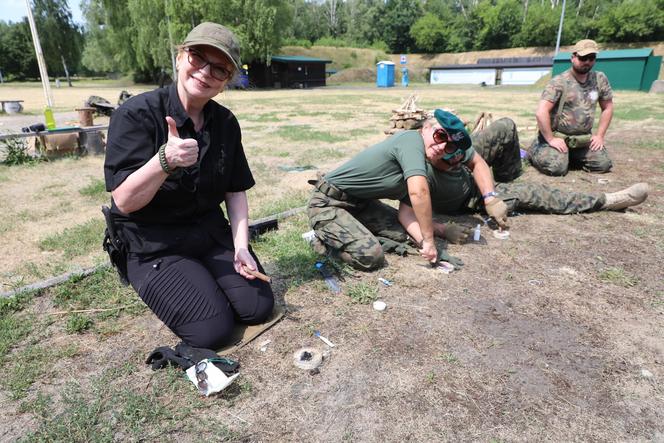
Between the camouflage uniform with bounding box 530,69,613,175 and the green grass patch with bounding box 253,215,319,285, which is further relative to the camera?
the camouflage uniform with bounding box 530,69,613,175

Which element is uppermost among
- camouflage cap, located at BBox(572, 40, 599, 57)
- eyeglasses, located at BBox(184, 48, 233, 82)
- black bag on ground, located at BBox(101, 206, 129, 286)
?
camouflage cap, located at BBox(572, 40, 599, 57)

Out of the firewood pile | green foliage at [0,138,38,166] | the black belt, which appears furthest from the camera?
the firewood pile

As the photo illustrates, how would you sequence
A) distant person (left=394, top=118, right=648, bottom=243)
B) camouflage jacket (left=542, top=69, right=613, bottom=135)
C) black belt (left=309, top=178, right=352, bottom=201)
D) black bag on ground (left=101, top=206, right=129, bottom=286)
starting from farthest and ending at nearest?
camouflage jacket (left=542, top=69, right=613, bottom=135) < distant person (left=394, top=118, right=648, bottom=243) < black belt (left=309, top=178, right=352, bottom=201) < black bag on ground (left=101, top=206, right=129, bottom=286)

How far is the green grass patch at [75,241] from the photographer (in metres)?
4.08

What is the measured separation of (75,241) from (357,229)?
2886 millimetres

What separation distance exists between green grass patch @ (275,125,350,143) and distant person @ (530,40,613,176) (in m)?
4.77

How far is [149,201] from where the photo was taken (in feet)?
7.80

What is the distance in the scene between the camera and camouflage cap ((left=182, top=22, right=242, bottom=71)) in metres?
2.26

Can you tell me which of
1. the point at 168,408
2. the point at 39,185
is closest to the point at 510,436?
the point at 168,408

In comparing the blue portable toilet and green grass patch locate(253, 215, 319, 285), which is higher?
the blue portable toilet

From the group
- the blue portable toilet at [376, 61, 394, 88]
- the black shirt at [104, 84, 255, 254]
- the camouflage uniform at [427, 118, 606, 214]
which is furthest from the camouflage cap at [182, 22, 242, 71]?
the blue portable toilet at [376, 61, 394, 88]

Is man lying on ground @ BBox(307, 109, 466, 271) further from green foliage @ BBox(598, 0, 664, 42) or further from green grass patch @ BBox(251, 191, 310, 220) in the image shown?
green foliage @ BBox(598, 0, 664, 42)

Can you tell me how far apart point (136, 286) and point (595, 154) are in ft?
21.5

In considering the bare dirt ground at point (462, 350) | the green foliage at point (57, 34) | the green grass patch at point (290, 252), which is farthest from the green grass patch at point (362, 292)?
the green foliage at point (57, 34)
